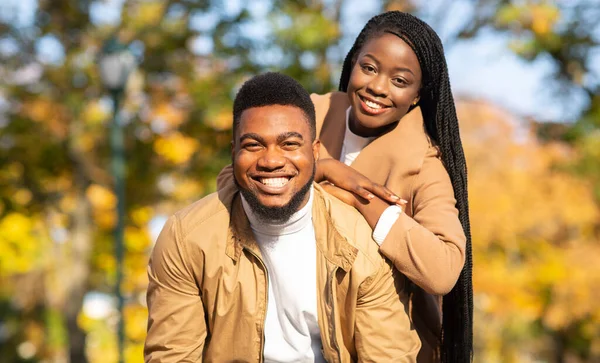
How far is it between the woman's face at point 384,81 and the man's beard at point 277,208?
0.60 meters

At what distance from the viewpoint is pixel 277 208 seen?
3.24m

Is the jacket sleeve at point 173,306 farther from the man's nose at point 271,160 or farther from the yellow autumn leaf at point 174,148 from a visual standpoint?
the yellow autumn leaf at point 174,148

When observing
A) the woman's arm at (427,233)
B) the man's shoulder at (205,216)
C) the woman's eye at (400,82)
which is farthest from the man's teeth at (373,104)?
the man's shoulder at (205,216)

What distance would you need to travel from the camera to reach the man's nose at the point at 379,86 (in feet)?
11.9

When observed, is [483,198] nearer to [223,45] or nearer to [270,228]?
[223,45]

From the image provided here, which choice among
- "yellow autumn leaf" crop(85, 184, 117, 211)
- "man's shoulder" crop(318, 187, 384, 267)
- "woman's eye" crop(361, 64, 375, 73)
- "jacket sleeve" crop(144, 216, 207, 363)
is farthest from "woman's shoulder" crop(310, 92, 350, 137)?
"yellow autumn leaf" crop(85, 184, 117, 211)

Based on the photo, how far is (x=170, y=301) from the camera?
10.8 ft

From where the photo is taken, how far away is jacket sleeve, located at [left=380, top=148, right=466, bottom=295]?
129 inches

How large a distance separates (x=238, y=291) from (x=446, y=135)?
1.19m

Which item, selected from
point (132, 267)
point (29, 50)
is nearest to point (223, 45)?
point (29, 50)

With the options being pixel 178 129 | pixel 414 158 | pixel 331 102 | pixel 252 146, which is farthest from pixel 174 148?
pixel 252 146

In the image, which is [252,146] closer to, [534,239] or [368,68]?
[368,68]

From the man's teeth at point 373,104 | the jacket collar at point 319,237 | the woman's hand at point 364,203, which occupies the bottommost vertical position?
the jacket collar at point 319,237

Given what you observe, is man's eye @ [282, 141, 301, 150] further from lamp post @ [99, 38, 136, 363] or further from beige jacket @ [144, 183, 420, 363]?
lamp post @ [99, 38, 136, 363]
